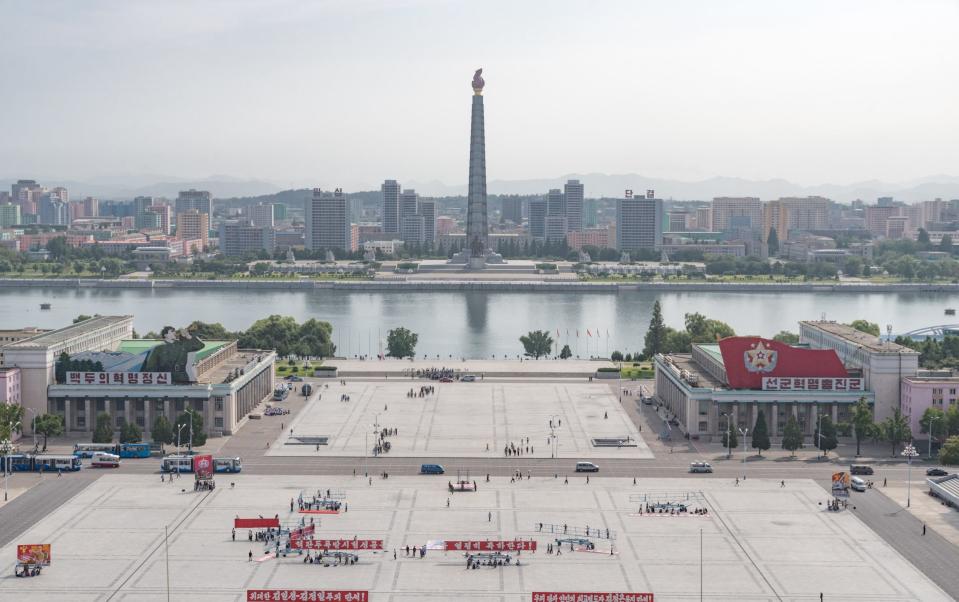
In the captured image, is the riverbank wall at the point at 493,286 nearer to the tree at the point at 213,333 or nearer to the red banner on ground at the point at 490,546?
the tree at the point at 213,333

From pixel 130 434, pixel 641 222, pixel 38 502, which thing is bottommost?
pixel 38 502

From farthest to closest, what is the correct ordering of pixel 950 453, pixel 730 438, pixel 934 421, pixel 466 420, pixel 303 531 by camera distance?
1. pixel 466 420
2. pixel 730 438
3. pixel 934 421
4. pixel 950 453
5. pixel 303 531

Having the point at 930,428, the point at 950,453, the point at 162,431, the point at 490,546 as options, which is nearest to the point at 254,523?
the point at 490,546

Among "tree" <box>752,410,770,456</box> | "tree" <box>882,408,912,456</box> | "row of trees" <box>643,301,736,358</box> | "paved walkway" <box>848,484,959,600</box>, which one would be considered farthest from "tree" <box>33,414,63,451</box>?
"row of trees" <box>643,301,736,358</box>

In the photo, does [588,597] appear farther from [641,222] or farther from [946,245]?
[641,222]

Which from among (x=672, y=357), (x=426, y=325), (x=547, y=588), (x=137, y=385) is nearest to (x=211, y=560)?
(x=547, y=588)

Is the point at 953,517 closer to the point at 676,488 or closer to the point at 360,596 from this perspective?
the point at 676,488
